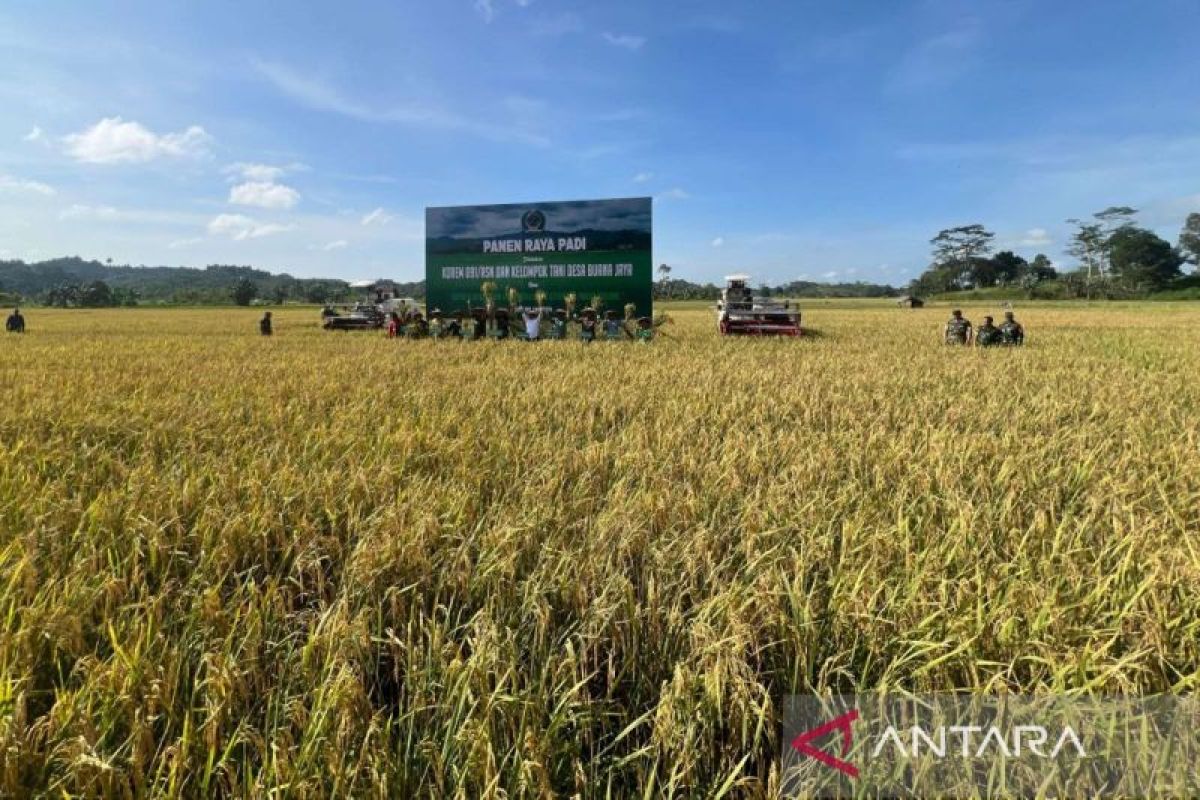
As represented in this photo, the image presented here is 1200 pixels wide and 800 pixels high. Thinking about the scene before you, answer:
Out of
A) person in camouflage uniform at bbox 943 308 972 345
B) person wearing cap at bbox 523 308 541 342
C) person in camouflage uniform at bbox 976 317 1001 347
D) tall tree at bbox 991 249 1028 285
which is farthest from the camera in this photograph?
tall tree at bbox 991 249 1028 285

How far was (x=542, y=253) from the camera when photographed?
56.7 ft

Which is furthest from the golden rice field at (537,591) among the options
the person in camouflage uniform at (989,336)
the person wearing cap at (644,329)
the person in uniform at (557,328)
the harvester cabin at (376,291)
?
the harvester cabin at (376,291)

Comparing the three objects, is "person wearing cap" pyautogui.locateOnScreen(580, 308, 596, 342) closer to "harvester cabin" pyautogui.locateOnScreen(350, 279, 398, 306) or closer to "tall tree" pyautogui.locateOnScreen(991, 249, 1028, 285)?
"harvester cabin" pyautogui.locateOnScreen(350, 279, 398, 306)

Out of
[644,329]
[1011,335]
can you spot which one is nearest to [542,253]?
[644,329]

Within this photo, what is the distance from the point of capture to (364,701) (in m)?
1.40

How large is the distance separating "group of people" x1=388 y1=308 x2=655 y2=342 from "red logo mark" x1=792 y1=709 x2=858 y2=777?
1390 centimetres

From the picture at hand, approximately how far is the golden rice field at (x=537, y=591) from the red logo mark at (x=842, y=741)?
7 centimetres

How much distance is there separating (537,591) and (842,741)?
3.12 ft

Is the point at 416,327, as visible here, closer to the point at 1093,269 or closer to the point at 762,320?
the point at 762,320

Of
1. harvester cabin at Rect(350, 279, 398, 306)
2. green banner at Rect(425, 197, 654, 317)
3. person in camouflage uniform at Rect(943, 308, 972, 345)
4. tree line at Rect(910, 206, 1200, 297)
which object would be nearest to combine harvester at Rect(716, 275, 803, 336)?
green banner at Rect(425, 197, 654, 317)

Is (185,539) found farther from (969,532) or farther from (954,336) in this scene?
(954,336)

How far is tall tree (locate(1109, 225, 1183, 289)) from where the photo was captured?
8069 cm

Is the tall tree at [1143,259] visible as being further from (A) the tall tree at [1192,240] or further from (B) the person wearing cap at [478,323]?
(B) the person wearing cap at [478,323]

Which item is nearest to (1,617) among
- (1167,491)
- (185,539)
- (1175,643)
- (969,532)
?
(185,539)
